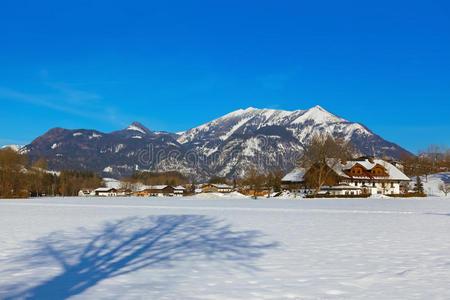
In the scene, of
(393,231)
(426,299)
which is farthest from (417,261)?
(393,231)

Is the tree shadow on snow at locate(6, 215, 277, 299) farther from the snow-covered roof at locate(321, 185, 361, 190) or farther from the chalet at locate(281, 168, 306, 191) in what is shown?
the chalet at locate(281, 168, 306, 191)

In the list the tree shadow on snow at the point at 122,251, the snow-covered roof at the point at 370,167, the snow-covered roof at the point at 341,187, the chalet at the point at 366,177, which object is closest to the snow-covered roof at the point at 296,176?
the chalet at the point at 366,177

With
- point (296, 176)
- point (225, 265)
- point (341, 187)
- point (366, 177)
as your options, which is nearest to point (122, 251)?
point (225, 265)

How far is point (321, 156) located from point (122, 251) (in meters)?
74.3

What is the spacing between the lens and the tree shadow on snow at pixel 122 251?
9.12 meters

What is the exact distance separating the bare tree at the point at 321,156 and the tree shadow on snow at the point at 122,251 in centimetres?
6702

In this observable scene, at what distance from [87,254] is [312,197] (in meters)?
69.0

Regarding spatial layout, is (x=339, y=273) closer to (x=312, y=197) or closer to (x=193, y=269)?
(x=193, y=269)

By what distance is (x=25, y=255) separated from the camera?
12.5 m

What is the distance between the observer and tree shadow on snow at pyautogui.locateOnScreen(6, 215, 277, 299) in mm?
9117

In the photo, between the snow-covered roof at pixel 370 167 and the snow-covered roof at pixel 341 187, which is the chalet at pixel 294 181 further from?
the snow-covered roof at pixel 370 167

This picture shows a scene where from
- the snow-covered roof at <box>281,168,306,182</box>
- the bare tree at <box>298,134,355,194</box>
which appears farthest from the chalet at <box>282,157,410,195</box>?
the bare tree at <box>298,134,355,194</box>

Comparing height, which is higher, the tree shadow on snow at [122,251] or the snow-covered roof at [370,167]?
the snow-covered roof at [370,167]

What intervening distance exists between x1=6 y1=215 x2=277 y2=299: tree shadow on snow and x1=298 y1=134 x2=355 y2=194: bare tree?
67.0m
